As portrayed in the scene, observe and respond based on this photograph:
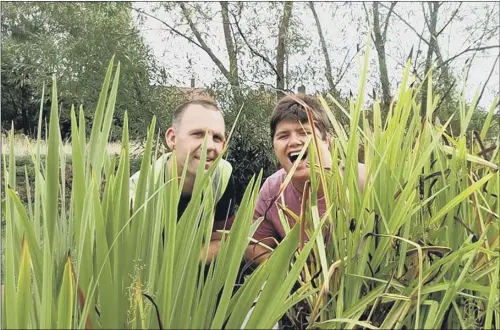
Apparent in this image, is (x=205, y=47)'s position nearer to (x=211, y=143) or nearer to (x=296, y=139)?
(x=211, y=143)

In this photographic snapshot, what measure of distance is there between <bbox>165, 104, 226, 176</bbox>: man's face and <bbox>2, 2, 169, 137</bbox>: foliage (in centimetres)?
70

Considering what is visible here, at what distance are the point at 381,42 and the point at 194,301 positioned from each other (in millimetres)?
1858

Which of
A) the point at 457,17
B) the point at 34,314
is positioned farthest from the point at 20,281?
the point at 457,17

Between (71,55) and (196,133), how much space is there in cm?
118

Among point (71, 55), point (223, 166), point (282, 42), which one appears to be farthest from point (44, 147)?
point (282, 42)

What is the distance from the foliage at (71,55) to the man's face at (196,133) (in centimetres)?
70

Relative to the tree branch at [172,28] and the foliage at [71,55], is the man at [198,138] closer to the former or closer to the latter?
the foliage at [71,55]

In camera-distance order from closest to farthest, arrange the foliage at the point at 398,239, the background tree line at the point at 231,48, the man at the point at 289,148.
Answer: the foliage at the point at 398,239 → the man at the point at 289,148 → the background tree line at the point at 231,48

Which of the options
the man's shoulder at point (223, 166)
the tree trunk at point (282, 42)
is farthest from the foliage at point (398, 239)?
the tree trunk at point (282, 42)

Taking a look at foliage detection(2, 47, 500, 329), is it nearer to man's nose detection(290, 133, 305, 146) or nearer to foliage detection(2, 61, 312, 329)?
foliage detection(2, 61, 312, 329)

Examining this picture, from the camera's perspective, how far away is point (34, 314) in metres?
0.35

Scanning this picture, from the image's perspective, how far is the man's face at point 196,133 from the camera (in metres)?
1.05

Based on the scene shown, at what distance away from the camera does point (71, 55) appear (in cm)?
202

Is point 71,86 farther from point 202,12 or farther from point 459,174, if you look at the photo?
point 459,174
